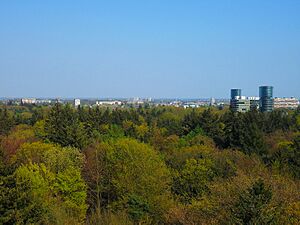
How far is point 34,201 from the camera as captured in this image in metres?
19.7

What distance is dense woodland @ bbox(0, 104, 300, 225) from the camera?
701 inches

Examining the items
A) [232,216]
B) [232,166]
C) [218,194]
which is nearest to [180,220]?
[218,194]

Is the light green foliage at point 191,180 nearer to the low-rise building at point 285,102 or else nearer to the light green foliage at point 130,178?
the light green foliage at point 130,178

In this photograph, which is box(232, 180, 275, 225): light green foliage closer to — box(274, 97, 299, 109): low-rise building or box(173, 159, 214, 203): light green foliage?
box(173, 159, 214, 203): light green foliage

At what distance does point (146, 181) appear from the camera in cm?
2570

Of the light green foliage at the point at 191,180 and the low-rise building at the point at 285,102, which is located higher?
the low-rise building at the point at 285,102

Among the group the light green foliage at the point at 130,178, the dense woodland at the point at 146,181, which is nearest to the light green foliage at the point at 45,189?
the dense woodland at the point at 146,181

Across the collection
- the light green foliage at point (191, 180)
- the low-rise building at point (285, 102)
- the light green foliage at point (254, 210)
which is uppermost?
the low-rise building at point (285, 102)

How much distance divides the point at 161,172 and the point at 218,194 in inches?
310

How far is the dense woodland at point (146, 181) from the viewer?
17.8 meters

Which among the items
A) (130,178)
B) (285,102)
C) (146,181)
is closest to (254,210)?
(146,181)

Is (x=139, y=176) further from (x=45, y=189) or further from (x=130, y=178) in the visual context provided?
(x=45, y=189)

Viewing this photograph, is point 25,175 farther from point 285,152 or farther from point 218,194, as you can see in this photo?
point 285,152

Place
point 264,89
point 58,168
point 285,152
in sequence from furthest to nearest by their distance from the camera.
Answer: point 264,89 < point 285,152 < point 58,168
